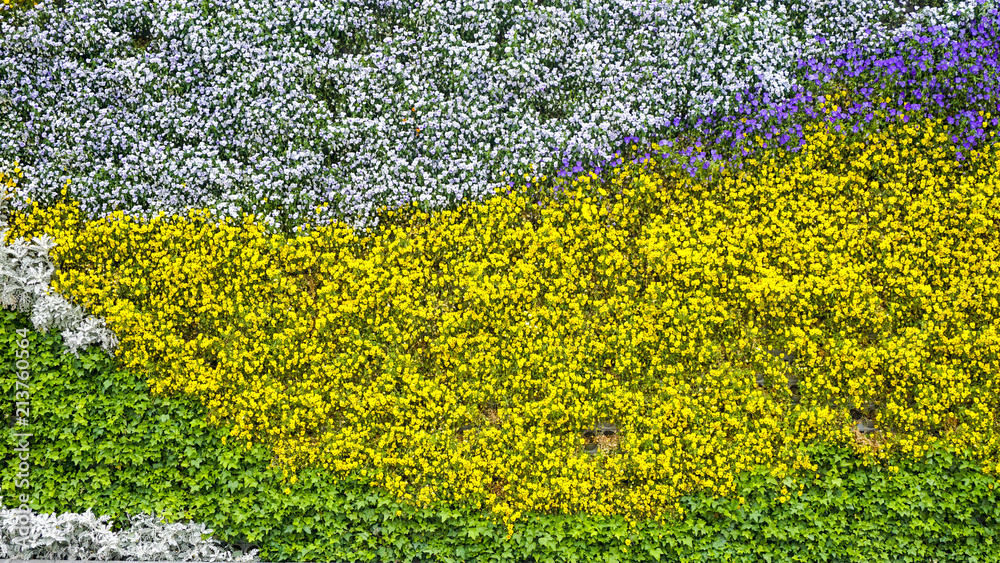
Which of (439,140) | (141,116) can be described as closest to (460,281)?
(439,140)

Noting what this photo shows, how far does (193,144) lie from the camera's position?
9789 millimetres

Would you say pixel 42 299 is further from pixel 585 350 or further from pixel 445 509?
pixel 585 350

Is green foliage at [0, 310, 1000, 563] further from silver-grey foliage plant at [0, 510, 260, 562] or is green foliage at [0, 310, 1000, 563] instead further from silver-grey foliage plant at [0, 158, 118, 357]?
silver-grey foliage plant at [0, 158, 118, 357]

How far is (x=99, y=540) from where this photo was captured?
23.4ft

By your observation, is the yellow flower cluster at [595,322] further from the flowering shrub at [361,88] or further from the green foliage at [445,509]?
the flowering shrub at [361,88]

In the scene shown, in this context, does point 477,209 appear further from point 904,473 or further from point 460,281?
point 904,473

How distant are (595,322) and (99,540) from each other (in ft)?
16.1

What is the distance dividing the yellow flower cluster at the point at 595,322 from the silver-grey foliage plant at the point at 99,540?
3.19ft

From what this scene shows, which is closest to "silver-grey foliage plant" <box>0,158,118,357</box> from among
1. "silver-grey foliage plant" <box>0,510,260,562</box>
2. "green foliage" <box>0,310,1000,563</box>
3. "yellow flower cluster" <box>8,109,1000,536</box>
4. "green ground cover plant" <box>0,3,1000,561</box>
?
"green ground cover plant" <box>0,3,1000,561</box>

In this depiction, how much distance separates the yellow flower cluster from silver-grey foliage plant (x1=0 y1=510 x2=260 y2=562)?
972 mm

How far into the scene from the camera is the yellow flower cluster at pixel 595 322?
25.0 ft

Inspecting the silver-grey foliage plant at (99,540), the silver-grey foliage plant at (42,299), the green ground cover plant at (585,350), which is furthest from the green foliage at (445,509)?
the silver-grey foliage plant at (42,299)

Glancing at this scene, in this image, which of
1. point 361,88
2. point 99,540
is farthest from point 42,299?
point 361,88

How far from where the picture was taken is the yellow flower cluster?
7605 millimetres
